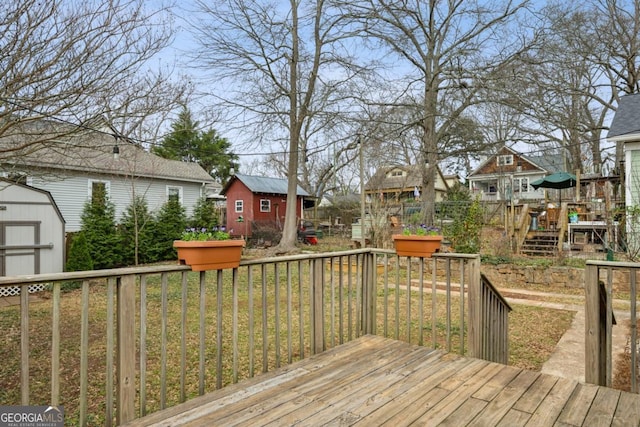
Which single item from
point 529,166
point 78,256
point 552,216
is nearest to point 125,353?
point 78,256

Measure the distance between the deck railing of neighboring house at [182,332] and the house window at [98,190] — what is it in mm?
4941

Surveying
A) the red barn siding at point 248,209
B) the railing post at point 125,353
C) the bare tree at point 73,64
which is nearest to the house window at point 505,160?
the red barn siding at point 248,209

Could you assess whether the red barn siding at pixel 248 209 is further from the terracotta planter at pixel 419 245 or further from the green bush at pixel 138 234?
the terracotta planter at pixel 419 245

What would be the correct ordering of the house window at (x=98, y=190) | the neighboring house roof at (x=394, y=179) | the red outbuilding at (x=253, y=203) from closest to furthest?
the house window at (x=98, y=190)
the red outbuilding at (x=253, y=203)
the neighboring house roof at (x=394, y=179)

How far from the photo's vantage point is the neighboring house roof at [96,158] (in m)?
4.16

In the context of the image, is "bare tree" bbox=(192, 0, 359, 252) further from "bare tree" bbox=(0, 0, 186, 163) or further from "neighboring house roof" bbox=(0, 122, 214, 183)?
"bare tree" bbox=(0, 0, 186, 163)

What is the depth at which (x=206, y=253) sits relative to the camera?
2.25 m

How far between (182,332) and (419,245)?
1998 mm

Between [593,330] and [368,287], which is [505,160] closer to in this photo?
[368,287]

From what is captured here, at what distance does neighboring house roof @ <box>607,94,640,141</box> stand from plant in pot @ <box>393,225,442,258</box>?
7578mm

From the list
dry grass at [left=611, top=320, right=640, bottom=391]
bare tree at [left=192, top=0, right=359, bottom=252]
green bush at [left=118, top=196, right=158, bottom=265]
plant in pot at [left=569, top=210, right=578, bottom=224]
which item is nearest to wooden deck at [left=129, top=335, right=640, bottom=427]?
dry grass at [left=611, top=320, right=640, bottom=391]

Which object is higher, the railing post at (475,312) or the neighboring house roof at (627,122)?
the neighboring house roof at (627,122)

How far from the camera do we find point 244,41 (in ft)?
42.7

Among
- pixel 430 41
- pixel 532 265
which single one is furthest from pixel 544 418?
pixel 430 41
